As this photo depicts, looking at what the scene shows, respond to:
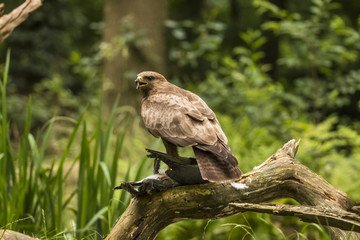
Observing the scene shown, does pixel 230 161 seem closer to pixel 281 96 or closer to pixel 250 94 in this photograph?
pixel 250 94

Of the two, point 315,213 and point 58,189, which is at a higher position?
point 58,189

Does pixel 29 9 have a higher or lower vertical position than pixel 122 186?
higher

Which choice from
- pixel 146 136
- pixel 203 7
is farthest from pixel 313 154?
pixel 203 7

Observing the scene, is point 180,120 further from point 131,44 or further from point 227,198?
point 131,44

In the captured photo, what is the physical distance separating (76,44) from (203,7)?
156 inches

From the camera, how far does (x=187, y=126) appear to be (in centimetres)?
211

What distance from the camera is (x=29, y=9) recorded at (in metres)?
2.98

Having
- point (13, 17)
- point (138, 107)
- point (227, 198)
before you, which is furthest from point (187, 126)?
point (138, 107)

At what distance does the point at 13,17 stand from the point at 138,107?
3.40 meters

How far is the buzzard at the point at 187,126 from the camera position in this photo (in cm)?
198

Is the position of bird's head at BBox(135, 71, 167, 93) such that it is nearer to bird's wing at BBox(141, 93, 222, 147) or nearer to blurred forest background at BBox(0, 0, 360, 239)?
bird's wing at BBox(141, 93, 222, 147)

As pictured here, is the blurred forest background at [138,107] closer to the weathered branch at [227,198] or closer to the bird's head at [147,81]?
the weathered branch at [227,198]

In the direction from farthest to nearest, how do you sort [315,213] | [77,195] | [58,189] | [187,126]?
[77,195], [58,189], [187,126], [315,213]

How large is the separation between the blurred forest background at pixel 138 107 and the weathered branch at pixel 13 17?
0.31 metres
